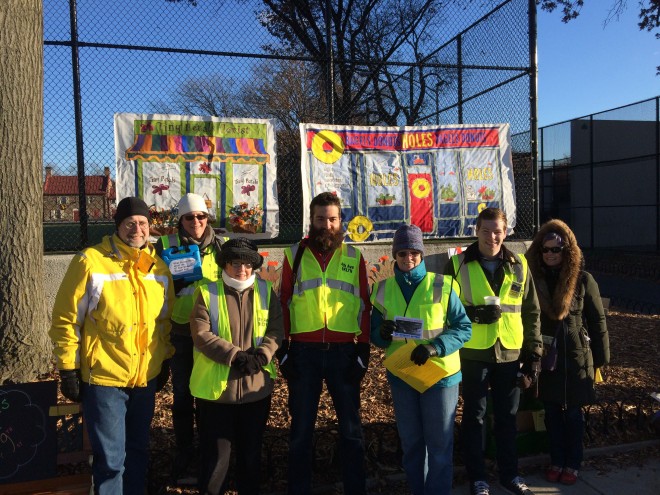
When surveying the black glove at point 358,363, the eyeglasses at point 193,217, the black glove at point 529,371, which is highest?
the eyeglasses at point 193,217

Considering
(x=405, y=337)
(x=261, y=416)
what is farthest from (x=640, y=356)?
(x=261, y=416)

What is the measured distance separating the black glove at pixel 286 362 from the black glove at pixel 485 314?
3.94 ft

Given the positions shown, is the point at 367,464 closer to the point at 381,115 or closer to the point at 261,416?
the point at 261,416

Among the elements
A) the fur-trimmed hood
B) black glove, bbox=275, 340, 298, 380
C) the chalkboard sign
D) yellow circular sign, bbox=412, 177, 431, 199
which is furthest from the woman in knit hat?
yellow circular sign, bbox=412, 177, 431, 199

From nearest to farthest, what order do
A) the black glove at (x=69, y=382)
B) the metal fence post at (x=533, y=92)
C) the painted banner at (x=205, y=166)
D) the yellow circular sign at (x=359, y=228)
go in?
the black glove at (x=69, y=382), the painted banner at (x=205, y=166), the yellow circular sign at (x=359, y=228), the metal fence post at (x=533, y=92)

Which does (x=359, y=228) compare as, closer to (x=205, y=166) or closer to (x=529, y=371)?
(x=205, y=166)

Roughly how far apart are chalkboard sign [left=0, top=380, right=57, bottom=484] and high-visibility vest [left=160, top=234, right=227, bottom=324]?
90cm

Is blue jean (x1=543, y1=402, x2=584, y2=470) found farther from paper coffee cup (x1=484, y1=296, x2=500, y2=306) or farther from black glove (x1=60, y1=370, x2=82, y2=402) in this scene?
black glove (x1=60, y1=370, x2=82, y2=402)

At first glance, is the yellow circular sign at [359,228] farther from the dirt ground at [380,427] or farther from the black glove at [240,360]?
the black glove at [240,360]

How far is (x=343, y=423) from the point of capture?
11.1 ft

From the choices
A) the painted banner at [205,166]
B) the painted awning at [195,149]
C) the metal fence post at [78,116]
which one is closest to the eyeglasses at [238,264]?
the painted banner at [205,166]

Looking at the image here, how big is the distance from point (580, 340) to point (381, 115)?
947 centimetres

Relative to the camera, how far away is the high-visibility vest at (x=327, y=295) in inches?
133

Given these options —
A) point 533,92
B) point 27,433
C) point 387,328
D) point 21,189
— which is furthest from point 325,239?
point 533,92
